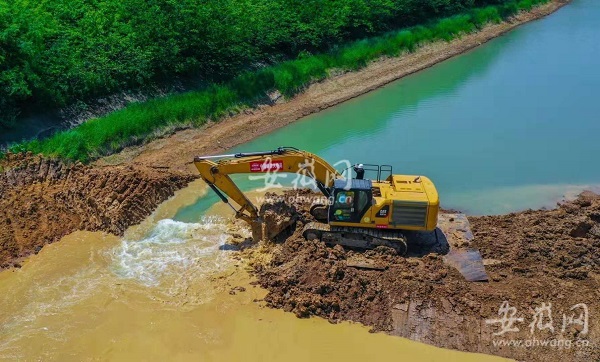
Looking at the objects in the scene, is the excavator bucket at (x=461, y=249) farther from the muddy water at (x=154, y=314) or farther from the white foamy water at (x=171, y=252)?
the white foamy water at (x=171, y=252)

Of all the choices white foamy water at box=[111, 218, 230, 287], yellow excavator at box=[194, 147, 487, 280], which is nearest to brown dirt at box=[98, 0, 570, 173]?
white foamy water at box=[111, 218, 230, 287]

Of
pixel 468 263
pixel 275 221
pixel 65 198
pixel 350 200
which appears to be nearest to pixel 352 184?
pixel 350 200

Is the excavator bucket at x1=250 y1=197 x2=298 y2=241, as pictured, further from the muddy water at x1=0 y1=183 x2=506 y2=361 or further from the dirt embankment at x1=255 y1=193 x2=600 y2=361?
the muddy water at x1=0 y1=183 x2=506 y2=361

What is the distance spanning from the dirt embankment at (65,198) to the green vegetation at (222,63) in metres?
0.99

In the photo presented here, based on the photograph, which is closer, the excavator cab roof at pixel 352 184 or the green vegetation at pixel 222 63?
the excavator cab roof at pixel 352 184

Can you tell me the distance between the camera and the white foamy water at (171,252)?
12.0m

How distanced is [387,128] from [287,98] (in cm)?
474

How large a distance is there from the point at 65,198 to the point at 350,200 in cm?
783

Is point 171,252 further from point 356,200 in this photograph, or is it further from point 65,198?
point 356,200

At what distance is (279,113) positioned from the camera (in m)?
21.2

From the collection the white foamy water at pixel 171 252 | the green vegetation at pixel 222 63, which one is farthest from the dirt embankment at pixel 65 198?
the green vegetation at pixel 222 63

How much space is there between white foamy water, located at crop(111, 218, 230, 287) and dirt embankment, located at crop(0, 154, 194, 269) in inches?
33.8

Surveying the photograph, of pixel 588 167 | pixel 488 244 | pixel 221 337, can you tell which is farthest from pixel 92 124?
pixel 588 167

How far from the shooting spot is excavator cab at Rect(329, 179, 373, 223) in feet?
37.8
